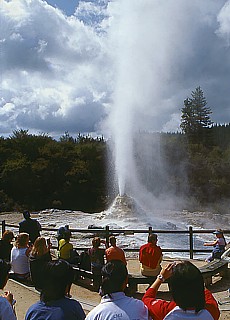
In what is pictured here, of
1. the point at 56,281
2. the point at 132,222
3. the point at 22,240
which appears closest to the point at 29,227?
the point at 22,240

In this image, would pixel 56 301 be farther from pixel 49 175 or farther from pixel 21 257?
pixel 49 175

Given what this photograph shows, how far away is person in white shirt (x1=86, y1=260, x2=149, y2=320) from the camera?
8.62ft

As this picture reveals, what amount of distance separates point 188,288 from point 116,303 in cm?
52

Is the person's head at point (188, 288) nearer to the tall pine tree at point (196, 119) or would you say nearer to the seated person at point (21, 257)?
the seated person at point (21, 257)

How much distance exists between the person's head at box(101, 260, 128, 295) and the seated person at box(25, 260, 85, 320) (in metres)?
0.23

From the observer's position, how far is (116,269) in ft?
9.08

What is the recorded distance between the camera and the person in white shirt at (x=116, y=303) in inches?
103

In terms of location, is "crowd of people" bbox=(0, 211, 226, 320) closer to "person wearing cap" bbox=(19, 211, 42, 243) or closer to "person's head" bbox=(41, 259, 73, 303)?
"person's head" bbox=(41, 259, 73, 303)

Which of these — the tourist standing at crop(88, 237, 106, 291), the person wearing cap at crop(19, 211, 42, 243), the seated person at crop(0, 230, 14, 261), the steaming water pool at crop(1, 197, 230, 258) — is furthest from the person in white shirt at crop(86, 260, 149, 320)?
the steaming water pool at crop(1, 197, 230, 258)

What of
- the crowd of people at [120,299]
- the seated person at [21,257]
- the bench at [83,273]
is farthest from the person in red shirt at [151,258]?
the crowd of people at [120,299]

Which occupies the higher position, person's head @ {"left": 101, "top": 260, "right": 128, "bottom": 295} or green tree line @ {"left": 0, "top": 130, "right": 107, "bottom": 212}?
green tree line @ {"left": 0, "top": 130, "right": 107, "bottom": 212}

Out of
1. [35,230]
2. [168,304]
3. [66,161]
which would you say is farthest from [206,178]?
[168,304]

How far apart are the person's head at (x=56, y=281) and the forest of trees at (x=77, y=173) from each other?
Result: 28040mm

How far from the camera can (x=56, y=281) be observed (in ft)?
8.88
